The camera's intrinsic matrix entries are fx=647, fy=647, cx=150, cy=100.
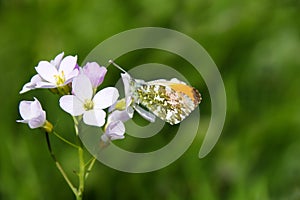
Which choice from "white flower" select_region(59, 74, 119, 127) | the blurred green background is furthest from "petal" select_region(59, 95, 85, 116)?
the blurred green background

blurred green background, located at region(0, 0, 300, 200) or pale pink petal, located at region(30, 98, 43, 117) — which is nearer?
pale pink petal, located at region(30, 98, 43, 117)

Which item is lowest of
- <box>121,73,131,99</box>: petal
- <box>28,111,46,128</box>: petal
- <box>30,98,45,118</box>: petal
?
<box>28,111,46,128</box>: petal

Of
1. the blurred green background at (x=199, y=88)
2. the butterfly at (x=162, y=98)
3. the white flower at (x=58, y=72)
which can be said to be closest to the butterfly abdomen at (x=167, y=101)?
the butterfly at (x=162, y=98)

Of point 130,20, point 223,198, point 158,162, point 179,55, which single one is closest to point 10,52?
point 130,20

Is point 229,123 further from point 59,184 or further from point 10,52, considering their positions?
point 10,52

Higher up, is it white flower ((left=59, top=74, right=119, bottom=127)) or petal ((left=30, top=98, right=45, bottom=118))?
white flower ((left=59, top=74, right=119, bottom=127))

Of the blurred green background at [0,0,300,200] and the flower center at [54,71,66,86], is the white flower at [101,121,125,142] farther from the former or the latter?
the blurred green background at [0,0,300,200]
